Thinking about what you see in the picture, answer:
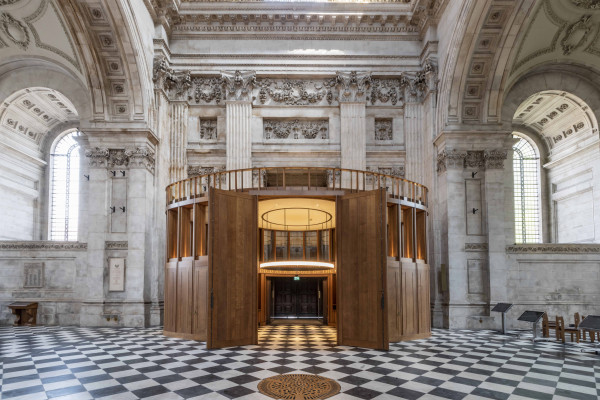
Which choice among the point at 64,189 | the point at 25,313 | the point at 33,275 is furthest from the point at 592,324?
the point at 64,189

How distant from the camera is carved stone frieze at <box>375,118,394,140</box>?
19.4 meters

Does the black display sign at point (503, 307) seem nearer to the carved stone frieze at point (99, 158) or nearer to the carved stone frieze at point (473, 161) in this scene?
the carved stone frieze at point (473, 161)

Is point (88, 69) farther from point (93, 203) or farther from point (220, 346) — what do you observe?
point (220, 346)

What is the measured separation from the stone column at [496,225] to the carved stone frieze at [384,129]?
4075 millimetres

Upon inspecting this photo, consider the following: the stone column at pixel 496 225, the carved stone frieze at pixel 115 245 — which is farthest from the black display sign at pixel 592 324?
the carved stone frieze at pixel 115 245

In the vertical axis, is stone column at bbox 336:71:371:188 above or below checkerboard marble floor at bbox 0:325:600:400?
above

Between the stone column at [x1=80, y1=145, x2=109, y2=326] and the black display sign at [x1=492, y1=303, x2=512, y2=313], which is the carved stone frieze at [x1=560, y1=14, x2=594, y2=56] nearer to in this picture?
the black display sign at [x1=492, y1=303, x2=512, y2=313]

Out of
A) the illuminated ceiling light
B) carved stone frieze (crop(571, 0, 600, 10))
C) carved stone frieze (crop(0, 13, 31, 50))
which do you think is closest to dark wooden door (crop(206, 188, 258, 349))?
the illuminated ceiling light

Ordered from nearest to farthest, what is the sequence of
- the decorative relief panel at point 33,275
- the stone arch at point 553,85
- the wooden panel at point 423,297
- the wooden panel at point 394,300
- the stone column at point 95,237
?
the wooden panel at point 394,300 → the wooden panel at point 423,297 → the stone column at point 95,237 → the decorative relief panel at point 33,275 → the stone arch at point 553,85

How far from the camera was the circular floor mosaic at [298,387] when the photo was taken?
23.1 feet

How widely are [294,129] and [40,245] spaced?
1059cm

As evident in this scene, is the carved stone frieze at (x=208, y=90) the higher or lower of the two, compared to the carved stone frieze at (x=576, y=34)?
lower

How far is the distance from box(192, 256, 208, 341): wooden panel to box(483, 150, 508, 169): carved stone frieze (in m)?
10.4

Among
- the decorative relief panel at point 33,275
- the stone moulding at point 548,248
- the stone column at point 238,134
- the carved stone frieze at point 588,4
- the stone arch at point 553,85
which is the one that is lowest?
the decorative relief panel at point 33,275
